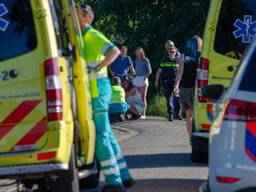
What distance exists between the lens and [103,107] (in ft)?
30.4

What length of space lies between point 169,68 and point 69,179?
12.0m

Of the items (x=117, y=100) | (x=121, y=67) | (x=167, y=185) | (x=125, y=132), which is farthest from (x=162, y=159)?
(x=121, y=67)

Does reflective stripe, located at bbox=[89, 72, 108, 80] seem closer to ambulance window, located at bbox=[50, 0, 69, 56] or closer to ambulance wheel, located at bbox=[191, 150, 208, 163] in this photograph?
ambulance window, located at bbox=[50, 0, 69, 56]

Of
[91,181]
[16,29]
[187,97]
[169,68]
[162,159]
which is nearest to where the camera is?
[16,29]

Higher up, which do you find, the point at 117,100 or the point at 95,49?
the point at 95,49

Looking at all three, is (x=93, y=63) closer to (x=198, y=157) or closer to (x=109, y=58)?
(x=109, y=58)

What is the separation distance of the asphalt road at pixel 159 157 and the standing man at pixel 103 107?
3.10 ft

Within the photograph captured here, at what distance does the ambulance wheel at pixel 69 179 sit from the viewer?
864cm

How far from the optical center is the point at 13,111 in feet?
27.6

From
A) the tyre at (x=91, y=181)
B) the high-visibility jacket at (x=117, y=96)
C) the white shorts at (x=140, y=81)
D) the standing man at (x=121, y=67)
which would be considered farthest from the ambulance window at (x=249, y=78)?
the white shorts at (x=140, y=81)

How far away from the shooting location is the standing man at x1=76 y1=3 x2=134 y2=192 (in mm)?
Result: 9234

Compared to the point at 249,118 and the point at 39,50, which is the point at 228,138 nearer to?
the point at 249,118

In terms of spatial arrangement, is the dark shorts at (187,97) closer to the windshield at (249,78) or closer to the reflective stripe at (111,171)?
the reflective stripe at (111,171)

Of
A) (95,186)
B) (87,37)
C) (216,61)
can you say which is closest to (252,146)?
(87,37)
